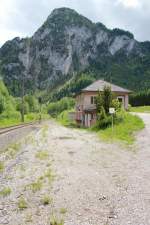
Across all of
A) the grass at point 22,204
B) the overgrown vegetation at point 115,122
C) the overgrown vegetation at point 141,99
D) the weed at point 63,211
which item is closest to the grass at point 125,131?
the overgrown vegetation at point 115,122

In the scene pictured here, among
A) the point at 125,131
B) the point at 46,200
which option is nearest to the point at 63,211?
the point at 46,200

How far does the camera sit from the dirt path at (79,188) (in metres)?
9.46

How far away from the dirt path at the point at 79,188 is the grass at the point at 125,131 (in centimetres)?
899

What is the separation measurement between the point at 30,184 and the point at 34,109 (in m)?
184

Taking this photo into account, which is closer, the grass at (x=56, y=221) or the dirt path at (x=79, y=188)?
the grass at (x=56, y=221)

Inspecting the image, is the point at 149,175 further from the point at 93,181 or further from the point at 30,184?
the point at 30,184

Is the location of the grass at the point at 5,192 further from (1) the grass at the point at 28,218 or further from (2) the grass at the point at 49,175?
(1) the grass at the point at 28,218

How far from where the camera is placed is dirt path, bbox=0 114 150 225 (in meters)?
9.46

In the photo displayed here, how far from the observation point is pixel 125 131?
32.6 metres

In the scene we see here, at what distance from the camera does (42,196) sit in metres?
11.3

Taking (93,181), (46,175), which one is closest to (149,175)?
(93,181)

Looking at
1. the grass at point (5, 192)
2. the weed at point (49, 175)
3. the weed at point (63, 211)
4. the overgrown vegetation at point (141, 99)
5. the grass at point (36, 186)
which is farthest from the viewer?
the overgrown vegetation at point (141, 99)

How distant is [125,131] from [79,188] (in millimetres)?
20826

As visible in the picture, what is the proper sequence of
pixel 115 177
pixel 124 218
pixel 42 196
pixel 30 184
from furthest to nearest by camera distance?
pixel 115 177
pixel 30 184
pixel 42 196
pixel 124 218
